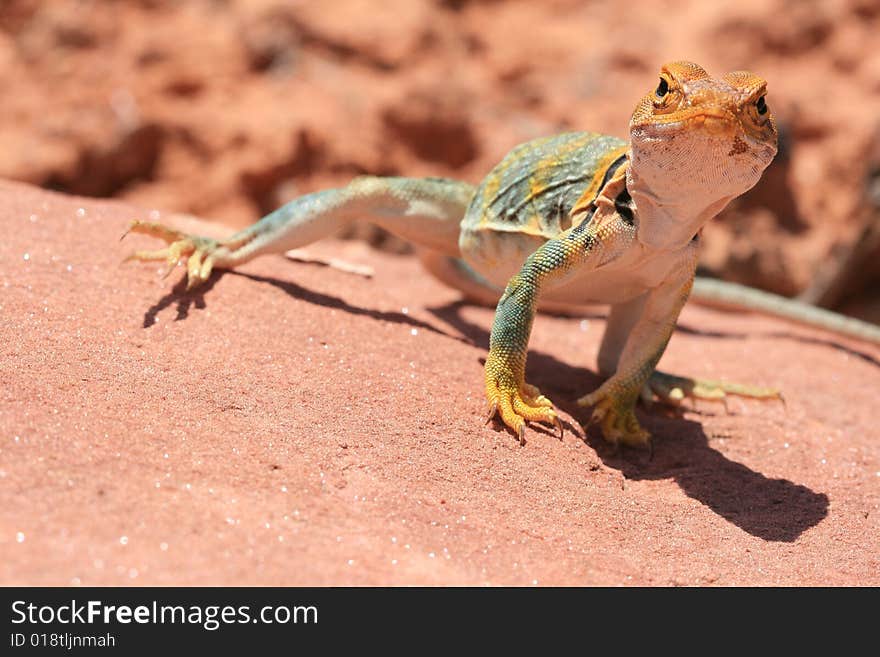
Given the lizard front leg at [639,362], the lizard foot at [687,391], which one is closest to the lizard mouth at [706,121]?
the lizard front leg at [639,362]

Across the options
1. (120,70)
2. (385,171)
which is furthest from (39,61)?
(385,171)

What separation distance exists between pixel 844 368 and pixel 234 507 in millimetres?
5949

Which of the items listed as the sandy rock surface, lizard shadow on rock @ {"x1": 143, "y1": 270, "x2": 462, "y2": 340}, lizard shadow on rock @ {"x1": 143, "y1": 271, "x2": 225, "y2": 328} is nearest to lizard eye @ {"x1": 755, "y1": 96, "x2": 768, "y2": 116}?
the sandy rock surface

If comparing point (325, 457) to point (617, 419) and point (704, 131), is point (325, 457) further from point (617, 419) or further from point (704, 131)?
point (704, 131)

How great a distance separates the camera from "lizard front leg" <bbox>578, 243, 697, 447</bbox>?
577cm

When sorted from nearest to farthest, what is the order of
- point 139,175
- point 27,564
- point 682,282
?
point 27,564 < point 682,282 < point 139,175

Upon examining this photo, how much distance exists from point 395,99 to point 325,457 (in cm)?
783

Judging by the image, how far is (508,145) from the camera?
38.5ft

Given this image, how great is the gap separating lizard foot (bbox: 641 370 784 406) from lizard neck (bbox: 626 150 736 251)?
4.60 ft

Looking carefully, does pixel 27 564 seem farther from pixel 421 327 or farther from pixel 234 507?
pixel 421 327

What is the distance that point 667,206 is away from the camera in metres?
5.29

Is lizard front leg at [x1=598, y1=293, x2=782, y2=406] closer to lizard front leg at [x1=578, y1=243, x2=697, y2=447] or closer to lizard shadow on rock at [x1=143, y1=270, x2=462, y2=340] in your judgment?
lizard front leg at [x1=578, y1=243, x2=697, y2=447]

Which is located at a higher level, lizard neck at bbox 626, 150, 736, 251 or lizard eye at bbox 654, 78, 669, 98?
lizard eye at bbox 654, 78, 669, 98

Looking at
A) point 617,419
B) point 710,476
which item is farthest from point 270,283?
point 710,476
